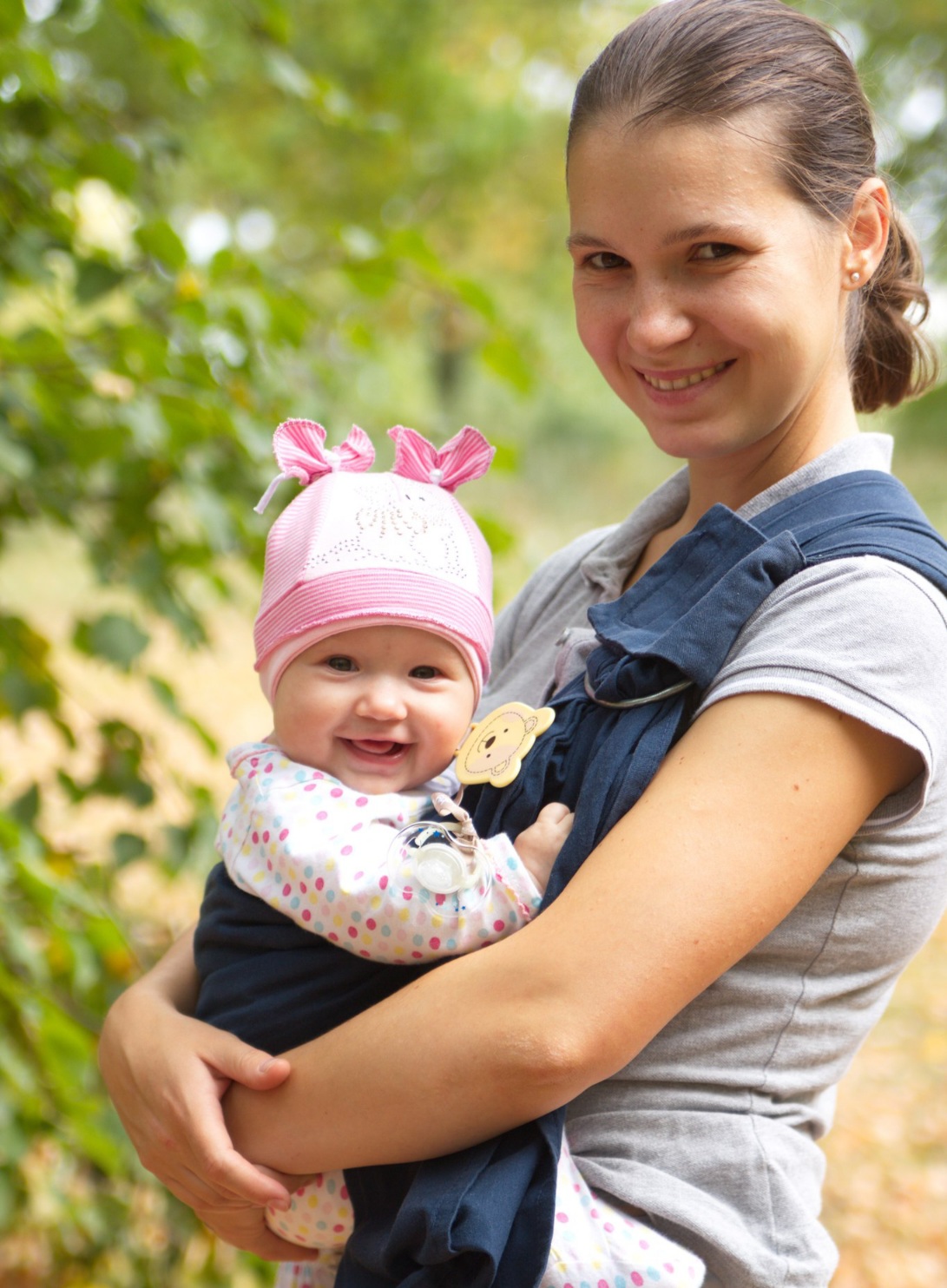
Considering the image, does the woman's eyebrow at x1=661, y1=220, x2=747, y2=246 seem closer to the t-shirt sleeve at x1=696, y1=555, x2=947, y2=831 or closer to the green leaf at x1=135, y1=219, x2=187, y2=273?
the t-shirt sleeve at x1=696, y1=555, x2=947, y2=831

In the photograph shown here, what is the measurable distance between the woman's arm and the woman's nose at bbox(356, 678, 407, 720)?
30 centimetres

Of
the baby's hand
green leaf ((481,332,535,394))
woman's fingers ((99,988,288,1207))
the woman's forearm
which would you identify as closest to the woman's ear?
the baby's hand

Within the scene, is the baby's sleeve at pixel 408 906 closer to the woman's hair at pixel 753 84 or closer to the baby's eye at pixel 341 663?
the baby's eye at pixel 341 663

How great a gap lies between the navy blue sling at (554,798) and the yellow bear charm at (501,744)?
0.06 ft

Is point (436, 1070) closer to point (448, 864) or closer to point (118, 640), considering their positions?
point (448, 864)

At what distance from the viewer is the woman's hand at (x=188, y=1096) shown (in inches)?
49.3

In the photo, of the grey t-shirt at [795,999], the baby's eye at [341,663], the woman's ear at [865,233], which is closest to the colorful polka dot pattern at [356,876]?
the baby's eye at [341,663]

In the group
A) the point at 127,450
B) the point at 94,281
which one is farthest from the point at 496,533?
the point at 94,281

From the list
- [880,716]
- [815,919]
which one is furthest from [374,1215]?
[880,716]

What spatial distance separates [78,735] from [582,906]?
1616 mm

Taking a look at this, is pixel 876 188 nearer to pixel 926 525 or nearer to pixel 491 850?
pixel 926 525

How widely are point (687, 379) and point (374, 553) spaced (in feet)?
1.30

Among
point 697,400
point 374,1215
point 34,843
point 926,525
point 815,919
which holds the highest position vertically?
point 697,400

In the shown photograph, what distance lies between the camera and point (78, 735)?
2.44 meters
